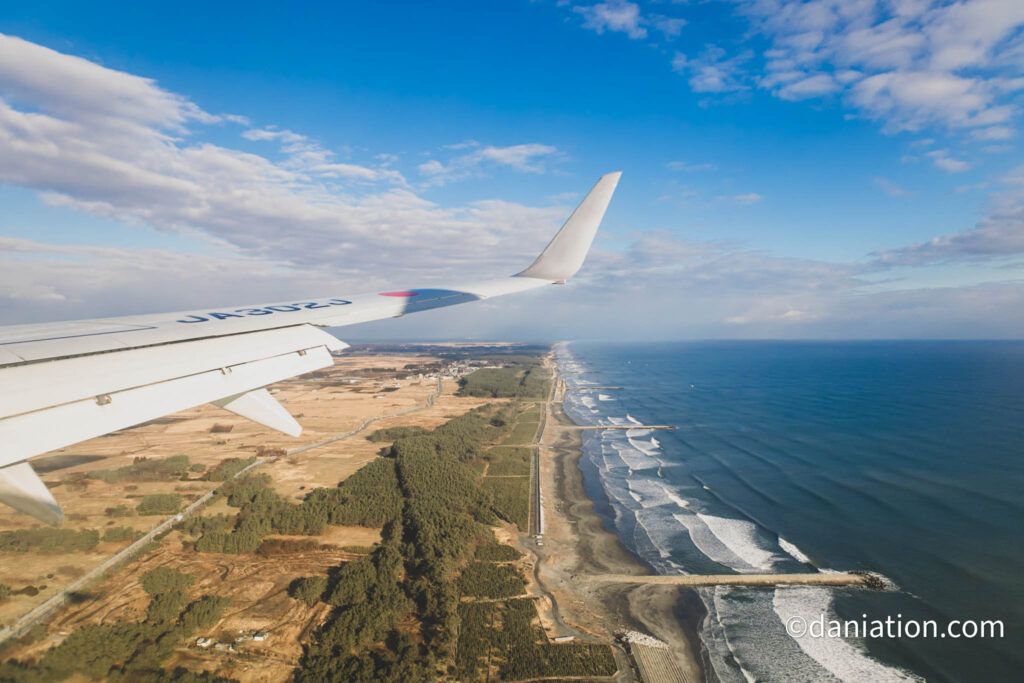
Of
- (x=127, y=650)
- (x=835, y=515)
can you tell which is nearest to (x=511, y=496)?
(x=127, y=650)

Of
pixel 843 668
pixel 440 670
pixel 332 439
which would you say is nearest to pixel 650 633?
pixel 843 668

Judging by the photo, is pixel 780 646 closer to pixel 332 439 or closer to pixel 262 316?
pixel 262 316

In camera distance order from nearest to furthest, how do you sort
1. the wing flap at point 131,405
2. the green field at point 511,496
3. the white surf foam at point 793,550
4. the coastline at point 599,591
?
the wing flap at point 131,405, the coastline at point 599,591, the white surf foam at point 793,550, the green field at point 511,496

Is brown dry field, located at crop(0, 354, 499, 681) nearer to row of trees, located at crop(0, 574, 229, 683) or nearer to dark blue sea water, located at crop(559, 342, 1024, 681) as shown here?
row of trees, located at crop(0, 574, 229, 683)

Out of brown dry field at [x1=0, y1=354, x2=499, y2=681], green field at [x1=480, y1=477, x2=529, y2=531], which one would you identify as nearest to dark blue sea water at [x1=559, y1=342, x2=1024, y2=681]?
green field at [x1=480, y1=477, x2=529, y2=531]

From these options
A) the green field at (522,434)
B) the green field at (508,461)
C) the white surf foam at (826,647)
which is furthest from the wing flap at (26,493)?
the green field at (522,434)

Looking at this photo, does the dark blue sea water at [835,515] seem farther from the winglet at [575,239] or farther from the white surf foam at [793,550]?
the winglet at [575,239]
